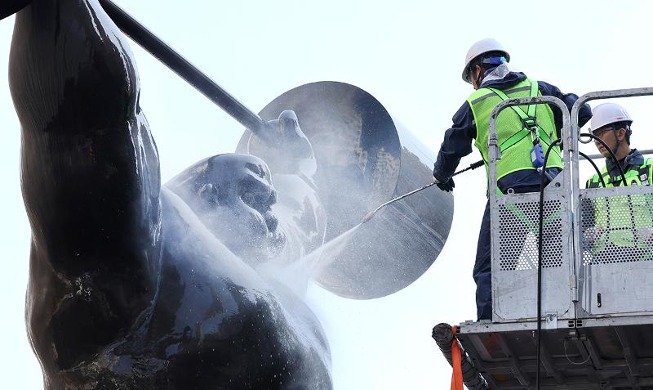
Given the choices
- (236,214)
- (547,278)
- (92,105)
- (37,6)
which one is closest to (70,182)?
(92,105)

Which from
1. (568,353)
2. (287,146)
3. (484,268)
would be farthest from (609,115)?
(568,353)

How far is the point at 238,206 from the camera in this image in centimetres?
1140

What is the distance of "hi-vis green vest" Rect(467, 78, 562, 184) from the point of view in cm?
1147

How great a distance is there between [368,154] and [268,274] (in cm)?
305

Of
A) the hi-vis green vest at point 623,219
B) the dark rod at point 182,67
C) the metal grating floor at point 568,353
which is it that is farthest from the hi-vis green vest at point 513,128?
the dark rod at point 182,67

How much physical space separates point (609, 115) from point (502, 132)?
7.99ft

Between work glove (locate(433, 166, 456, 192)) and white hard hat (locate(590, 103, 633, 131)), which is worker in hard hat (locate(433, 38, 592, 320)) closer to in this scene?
work glove (locate(433, 166, 456, 192))

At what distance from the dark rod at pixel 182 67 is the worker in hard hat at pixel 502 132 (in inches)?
70.7

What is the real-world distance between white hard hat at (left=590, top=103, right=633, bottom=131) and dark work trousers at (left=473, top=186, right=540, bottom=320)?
252cm

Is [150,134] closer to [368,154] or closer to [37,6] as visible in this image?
[37,6]

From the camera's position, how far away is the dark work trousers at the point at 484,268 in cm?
1117

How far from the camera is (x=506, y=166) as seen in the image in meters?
11.5

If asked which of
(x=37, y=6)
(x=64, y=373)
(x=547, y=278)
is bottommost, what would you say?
(x=64, y=373)

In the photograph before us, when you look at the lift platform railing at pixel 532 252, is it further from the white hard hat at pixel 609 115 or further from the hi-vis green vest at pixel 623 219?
the white hard hat at pixel 609 115
